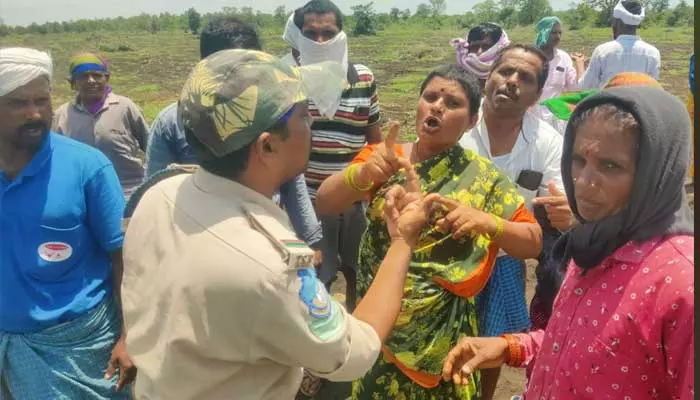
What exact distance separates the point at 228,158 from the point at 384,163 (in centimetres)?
72

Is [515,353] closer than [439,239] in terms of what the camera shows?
Yes

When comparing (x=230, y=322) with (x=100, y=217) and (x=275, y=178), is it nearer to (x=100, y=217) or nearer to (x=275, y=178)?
(x=275, y=178)

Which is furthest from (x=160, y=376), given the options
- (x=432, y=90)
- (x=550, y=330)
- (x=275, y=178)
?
(x=432, y=90)

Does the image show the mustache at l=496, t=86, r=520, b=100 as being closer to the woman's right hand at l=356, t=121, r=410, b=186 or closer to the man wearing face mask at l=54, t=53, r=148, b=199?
the woman's right hand at l=356, t=121, r=410, b=186

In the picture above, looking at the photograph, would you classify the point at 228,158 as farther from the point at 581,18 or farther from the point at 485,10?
the point at 485,10

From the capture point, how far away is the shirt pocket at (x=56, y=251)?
230cm

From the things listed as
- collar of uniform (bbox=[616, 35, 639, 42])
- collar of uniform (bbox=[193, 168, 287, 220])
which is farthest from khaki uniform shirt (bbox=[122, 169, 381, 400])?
collar of uniform (bbox=[616, 35, 639, 42])

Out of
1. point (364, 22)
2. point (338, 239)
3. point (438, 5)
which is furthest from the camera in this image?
point (438, 5)

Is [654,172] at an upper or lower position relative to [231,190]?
upper

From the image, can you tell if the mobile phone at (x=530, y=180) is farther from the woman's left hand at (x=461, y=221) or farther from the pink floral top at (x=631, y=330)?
the pink floral top at (x=631, y=330)

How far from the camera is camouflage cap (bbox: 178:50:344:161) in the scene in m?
1.39

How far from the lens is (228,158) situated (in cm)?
146

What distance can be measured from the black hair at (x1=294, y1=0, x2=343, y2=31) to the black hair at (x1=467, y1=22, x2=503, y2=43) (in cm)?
89

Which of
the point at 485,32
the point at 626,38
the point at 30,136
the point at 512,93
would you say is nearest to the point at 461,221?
the point at 512,93
